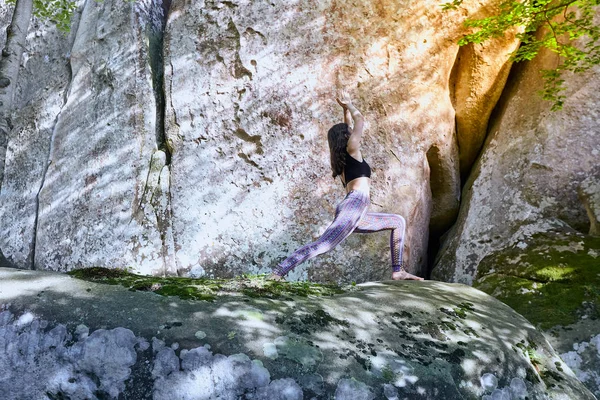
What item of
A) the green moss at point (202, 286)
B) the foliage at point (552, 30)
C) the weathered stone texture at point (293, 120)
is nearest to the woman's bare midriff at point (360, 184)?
the green moss at point (202, 286)

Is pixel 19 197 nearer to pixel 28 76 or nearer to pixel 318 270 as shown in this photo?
pixel 28 76

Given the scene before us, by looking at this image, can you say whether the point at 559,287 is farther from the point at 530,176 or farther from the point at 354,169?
the point at 354,169

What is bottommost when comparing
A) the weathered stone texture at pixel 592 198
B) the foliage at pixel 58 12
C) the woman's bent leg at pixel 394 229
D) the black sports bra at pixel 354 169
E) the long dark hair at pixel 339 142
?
the woman's bent leg at pixel 394 229

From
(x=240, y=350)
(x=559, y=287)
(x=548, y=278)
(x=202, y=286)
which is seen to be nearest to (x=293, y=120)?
(x=548, y=278)

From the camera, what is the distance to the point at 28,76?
32.1 feet

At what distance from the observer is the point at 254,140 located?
756cm

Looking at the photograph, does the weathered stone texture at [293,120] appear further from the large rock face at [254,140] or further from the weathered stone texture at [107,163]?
the weathered stone texture at [107,163]

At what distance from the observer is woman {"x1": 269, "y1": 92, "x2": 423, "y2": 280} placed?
4715mm

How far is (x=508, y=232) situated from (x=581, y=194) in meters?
0.99

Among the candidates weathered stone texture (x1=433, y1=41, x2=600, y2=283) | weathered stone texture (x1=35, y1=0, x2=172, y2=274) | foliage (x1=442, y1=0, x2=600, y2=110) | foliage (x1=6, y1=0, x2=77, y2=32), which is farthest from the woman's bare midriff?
foliage (x1=6, y1=0, x2=77, y2=32)

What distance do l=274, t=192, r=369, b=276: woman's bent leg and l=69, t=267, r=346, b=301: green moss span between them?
0.62m

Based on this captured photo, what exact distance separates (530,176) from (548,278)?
190 centimetres

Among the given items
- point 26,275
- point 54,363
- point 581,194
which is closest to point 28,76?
point 26,275

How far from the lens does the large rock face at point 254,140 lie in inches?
285
